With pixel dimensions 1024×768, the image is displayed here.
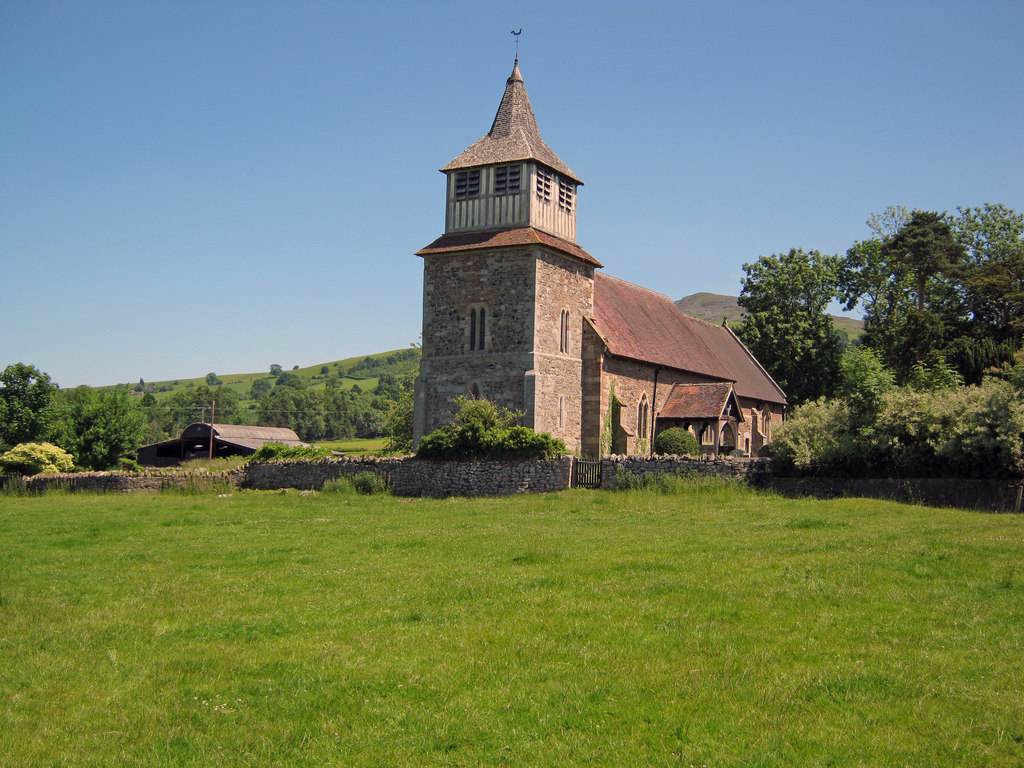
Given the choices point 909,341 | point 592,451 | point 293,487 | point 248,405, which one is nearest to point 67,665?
point 293,487

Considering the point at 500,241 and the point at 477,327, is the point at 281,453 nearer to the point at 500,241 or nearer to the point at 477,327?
the point at 477,327

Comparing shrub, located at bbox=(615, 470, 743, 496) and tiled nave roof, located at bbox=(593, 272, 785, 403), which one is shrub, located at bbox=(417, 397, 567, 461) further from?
tiled nave roof, located at bbox=(593, 272, 785, 403)

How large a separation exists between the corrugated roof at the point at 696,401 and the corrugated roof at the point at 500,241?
24.3 ft

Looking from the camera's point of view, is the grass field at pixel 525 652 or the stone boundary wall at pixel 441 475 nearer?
the grass field at pixel 525 652

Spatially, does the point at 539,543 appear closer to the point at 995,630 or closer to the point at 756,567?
the point at 756,567

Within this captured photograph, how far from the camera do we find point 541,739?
22.5 feet

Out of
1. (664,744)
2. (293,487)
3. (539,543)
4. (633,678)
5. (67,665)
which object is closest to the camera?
(664,744)

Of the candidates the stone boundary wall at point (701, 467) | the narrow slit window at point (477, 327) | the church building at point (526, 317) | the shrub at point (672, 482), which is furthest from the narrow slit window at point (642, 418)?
the shrub at point (672, 482)

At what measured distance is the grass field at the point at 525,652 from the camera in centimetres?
680

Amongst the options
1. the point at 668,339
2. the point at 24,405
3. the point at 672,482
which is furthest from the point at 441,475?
the point at 24,405

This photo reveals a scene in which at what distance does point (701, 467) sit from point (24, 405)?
126ft

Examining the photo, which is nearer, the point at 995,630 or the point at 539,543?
the point at 995,630

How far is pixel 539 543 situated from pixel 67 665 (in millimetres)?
8587

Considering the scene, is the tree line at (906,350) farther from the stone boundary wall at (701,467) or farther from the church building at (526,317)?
the church building at (526,317)
